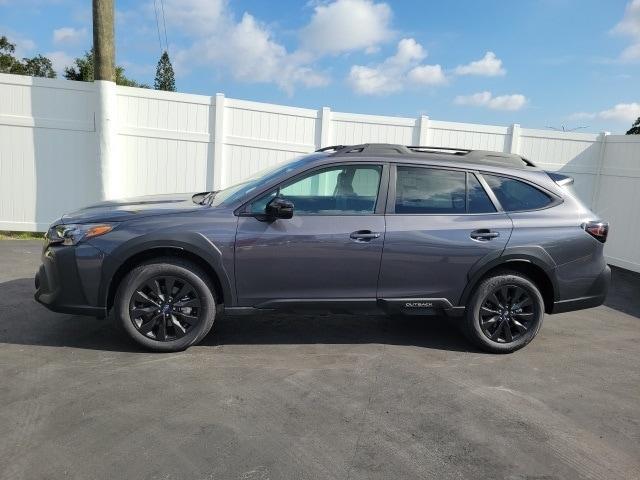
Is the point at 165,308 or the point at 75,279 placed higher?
the point at 75,279

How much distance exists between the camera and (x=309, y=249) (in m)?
4.36

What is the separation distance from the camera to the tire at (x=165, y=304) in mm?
4246

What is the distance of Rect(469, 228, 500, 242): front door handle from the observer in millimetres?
4598

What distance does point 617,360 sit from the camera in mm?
→ 4848

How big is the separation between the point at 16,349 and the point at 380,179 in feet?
11.0

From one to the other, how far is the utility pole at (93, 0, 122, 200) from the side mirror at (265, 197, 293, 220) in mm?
5721

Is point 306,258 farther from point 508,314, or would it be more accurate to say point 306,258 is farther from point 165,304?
point 508,314

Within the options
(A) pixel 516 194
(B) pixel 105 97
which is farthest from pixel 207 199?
(B) pixel 105 97

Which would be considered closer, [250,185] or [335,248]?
[335,248]

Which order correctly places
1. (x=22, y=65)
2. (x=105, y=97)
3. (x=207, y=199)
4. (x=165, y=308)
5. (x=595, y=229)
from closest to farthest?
1. (x=165, y=308)
2. (x=595, y=229)
3. (x=207, y=199)
4. (x=105, y=97)
5. (x=22, y=65)

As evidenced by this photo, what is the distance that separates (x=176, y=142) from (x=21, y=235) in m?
3.15

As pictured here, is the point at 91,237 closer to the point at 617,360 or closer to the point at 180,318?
the point at 180,318

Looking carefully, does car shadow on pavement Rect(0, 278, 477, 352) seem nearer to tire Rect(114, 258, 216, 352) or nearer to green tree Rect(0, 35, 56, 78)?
tire Rect(114, 258, 216, 352)

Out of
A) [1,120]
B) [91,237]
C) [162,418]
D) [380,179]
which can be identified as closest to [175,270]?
[91,237]
